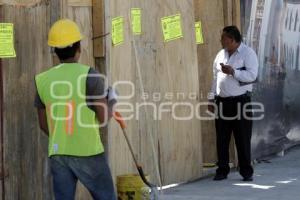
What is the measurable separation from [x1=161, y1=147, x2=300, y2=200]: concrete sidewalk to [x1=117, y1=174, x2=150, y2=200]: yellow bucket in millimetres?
1251

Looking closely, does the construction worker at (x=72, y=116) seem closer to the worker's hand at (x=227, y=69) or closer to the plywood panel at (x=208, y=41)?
the worker's hand at (x=227, y=69)

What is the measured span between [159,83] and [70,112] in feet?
11.9

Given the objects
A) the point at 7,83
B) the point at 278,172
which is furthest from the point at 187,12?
the point at 7,83

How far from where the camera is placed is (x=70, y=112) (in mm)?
6094

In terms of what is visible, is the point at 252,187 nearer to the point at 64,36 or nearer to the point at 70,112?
the point at 70,112

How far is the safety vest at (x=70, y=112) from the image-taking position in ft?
19.9

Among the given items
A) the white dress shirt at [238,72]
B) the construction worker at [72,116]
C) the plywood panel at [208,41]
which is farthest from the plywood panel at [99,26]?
the plywood panel at [208,41]

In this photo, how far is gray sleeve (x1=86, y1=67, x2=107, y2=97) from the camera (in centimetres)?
606

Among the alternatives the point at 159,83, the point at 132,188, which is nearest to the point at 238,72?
the point at 159,83

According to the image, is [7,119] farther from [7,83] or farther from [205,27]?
[205,27]

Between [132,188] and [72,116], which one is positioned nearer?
[72,116]

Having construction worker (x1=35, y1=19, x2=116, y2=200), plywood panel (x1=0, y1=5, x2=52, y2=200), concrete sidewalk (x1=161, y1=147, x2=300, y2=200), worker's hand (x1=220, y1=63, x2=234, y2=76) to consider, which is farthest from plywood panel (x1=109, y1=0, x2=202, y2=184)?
construction worker (x1=35, y1=19, x2=116, y2=200)

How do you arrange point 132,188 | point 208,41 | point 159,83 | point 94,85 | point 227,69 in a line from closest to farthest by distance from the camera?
point 94,85, point 132,188, point 159,83, point 227,69, point 208,41

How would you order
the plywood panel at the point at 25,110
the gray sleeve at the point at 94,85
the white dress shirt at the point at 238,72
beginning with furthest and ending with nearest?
1. the white dress shirt at the point at 238,72
2. the plywood panel at the point at 25,110
3. the gray sleeve at the point at 94,85
